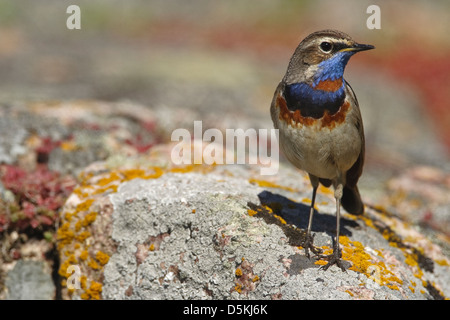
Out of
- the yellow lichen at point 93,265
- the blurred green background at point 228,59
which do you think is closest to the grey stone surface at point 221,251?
the yellow lichen at point 93,265

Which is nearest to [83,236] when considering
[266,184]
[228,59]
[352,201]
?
[266,184]

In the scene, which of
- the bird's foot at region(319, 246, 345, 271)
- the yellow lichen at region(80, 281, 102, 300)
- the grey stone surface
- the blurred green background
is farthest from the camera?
the blurred green background

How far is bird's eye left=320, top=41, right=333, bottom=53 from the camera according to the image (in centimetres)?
494

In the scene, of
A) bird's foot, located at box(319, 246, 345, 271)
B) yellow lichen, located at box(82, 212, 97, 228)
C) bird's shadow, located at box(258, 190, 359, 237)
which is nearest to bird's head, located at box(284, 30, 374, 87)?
bird's shadow, located at box(258, 190, 359, 237)

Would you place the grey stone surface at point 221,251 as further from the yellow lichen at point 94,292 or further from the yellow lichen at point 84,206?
the yellow lichen at point 84,206

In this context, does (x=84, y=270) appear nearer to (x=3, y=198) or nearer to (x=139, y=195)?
(x=139, y=195)

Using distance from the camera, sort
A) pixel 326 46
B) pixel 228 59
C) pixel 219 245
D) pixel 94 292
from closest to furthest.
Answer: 1. pixel 326 46
2. pixel 219 245
3. pixel 94 292
4. pixel 228 59

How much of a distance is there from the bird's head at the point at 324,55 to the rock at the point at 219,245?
145 centimetres

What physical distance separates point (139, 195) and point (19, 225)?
159 centimetres

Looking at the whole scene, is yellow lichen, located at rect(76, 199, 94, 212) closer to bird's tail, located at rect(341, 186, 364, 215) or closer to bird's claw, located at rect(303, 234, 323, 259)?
bird's claw, located at rect(303, 234, 323, 259)

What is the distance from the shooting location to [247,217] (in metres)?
5.28

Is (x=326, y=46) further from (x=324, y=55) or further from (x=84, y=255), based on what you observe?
(x=84, y=255)

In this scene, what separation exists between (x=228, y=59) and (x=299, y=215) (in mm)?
13972

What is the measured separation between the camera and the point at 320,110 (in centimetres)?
497
